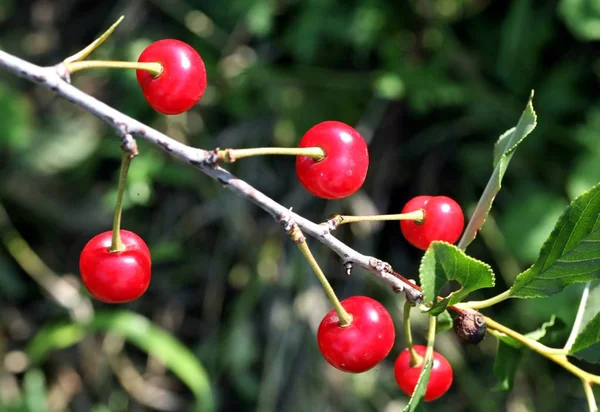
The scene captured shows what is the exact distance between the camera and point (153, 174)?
3287 mm

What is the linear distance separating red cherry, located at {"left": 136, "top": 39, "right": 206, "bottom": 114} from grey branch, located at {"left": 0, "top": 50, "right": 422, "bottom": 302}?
0.35 ft

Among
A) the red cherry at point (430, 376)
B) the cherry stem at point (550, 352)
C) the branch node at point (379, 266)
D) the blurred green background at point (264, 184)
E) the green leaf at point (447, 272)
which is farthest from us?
the blurred green background at point (264, 184)

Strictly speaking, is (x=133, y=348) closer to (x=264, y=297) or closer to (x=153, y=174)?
(x=264, y=297)

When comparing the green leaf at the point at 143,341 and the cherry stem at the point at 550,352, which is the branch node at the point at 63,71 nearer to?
the cherry stem at the point at 550,352

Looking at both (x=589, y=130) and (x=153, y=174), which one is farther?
(x=153, y=174)

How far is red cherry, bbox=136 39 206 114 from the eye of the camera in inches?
64.2

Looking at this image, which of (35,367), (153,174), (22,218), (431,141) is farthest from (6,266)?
(431,141)

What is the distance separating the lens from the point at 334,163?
5.29 feet

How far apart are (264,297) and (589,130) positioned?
1728 millimetres

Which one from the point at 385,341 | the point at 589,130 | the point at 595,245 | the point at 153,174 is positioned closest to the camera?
the point at 595,245

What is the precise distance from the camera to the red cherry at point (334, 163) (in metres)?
1.61

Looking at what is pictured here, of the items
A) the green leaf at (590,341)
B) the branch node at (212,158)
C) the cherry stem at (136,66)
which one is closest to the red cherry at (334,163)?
the branch node at (212,158)

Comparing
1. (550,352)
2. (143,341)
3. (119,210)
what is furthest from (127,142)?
(143,341)

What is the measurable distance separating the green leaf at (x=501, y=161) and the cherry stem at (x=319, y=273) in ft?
1.34
